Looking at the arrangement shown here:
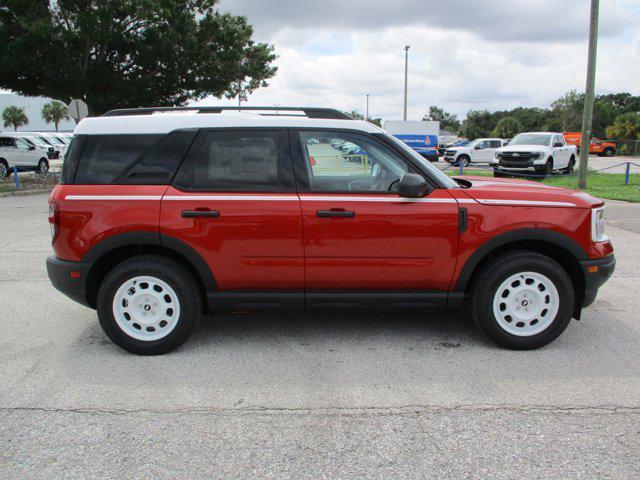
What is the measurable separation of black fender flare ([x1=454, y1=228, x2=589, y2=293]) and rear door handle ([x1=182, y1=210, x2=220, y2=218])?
75.1 inches

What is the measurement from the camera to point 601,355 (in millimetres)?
4137

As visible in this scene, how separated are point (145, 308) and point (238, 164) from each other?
1317 mm

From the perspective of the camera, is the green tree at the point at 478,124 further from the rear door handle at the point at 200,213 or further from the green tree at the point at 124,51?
the rear door handle at the point at 200,213

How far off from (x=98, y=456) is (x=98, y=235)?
175cm

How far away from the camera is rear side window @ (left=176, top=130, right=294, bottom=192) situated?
408 centimetres

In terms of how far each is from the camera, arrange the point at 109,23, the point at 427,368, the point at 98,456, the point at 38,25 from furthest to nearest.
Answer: the point at 109,23
the point at 38,25
the point at 427,368
the point at 98,456

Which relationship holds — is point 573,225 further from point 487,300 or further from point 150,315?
point 150,315

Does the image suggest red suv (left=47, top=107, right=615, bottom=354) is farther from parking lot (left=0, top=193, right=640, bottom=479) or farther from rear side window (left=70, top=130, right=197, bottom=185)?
parking lot (left=0, top=193, right=640, bottom=479)

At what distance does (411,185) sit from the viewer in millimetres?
3875

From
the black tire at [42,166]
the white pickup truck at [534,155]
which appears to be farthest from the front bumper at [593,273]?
the black tire at [42,166]

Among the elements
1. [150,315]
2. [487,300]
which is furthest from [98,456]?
[487,300]

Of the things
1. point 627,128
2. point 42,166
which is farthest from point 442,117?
point 42,166

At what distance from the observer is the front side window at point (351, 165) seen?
412 centimetres

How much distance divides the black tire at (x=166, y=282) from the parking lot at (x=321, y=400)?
11 cm
